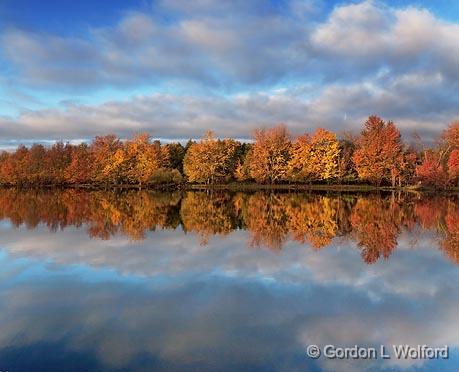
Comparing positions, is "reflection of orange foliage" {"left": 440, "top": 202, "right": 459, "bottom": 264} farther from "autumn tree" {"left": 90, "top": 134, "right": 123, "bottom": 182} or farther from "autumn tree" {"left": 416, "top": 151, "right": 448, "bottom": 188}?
"autumn tree" {"left": 90, "top": 134, "right": 123, "bottom": 182}

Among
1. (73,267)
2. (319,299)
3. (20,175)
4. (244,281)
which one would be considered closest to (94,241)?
(73,267)

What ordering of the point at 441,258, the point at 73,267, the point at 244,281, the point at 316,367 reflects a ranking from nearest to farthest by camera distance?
the point at 316,367 < the point at 244,281 < the point at 73,267 < the point at 441,258

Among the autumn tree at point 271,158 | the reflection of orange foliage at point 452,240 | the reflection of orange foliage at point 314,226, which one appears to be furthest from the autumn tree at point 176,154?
the reflection of orange foliage at point 452,240

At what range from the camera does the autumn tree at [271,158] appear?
72750 mm

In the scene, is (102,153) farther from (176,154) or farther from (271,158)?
(271,158)

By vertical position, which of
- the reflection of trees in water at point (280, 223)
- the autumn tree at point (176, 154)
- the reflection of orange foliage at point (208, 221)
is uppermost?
the autumn tree at point (176, 154)

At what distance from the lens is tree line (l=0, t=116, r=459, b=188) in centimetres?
6650

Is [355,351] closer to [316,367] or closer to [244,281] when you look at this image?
[316,367]

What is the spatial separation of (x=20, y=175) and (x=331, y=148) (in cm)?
5669

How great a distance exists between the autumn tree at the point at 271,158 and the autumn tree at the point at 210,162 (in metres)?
4.76

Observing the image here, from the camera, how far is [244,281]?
516 inches

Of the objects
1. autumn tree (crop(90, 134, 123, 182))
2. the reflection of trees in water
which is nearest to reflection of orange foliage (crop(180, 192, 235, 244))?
the reflection of trees in water

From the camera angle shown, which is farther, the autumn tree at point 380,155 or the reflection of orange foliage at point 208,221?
the autumn tree at point 380,155

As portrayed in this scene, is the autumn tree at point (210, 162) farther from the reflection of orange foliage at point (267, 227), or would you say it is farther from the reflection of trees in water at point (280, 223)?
the reflection of orange foliage at point (267, 227)
